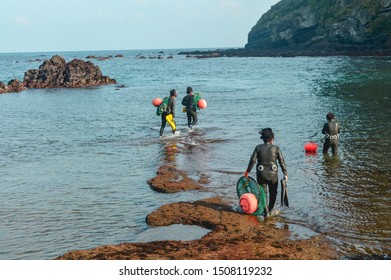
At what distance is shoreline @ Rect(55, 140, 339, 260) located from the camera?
25.6 ft

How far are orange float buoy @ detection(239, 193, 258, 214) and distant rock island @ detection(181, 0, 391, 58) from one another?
3399 inches

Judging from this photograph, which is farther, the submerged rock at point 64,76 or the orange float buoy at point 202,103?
the submerged rock at point 64,76

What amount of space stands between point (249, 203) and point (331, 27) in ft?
359

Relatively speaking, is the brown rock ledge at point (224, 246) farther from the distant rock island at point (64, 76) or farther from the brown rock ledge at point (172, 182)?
the distant rock island at point (64, 76)

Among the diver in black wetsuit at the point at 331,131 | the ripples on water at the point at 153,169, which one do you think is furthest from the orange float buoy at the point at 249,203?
the diver in black wetsuit at the point at 331,131

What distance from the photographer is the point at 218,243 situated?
27.7 ft

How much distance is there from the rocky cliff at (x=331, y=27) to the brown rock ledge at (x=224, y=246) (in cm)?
9449

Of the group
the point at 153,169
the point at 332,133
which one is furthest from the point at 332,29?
the point at 153,169

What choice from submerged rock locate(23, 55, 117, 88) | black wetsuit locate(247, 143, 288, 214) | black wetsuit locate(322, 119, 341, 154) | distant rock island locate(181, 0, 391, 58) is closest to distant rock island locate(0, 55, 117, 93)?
submerged rock locate(23, 55, 117, 88)

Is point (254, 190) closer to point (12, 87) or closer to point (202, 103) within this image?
point (202, 103)

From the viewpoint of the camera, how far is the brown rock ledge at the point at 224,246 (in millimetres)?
7796

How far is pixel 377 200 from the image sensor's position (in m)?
11.2

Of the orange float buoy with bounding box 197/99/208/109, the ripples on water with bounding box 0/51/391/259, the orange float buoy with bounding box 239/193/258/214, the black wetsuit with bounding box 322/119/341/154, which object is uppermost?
the orange float buoy with bounding box 197/99/208/109

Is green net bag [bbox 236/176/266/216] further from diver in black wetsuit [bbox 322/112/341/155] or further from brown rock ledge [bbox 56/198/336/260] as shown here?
diver in black wetsuit [bbox 322/112/341/155]
